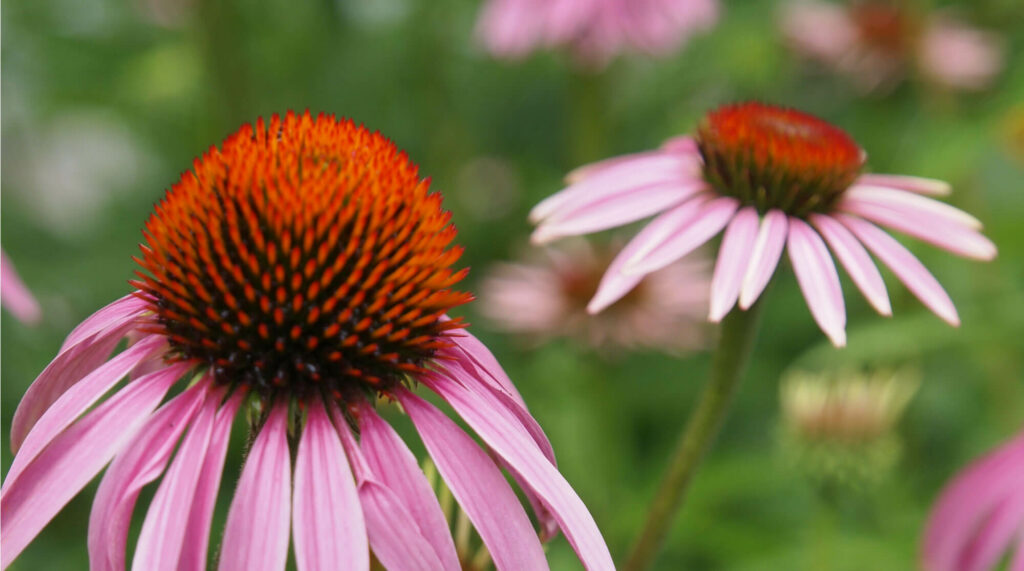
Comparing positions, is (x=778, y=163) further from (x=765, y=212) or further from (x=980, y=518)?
(x=980, y=518)

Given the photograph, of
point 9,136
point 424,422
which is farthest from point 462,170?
point 424,422

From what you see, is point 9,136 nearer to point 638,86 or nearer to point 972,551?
point 638,86

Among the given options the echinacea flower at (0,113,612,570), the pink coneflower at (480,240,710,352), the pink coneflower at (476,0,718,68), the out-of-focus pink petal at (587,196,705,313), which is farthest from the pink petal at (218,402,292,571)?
the pink coneflower at (476,0,718,68)

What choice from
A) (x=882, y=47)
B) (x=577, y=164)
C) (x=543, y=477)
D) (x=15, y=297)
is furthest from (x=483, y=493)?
(x=882, y=47)

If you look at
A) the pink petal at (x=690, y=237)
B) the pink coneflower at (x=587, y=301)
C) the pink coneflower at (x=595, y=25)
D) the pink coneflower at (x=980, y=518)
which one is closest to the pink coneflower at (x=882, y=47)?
the pink coneflower at (x=595, y=25)

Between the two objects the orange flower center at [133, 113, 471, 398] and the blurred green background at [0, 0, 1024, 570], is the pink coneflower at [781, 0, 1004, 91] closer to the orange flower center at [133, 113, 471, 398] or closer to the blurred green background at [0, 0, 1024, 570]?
the blurred green background at [0, 0, 1024, 570]

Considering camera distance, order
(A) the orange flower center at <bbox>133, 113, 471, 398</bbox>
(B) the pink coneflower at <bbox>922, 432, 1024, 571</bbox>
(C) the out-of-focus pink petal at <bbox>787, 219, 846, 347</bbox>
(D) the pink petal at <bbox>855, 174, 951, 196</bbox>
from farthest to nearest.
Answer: (B) the pink coneflower at <bbox>922, 432, 1024, 571</bbox>
(D) the pink petal at <bbox>855, 174, 951, 196</bbox>
(C) the out-of-focus pink petal at <bbox>787, 219, 846, 347</bbox>
(A) the orange flower center at <bbox>133, 113, 471, 398</bbox>
